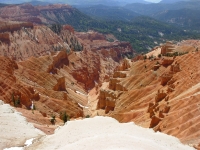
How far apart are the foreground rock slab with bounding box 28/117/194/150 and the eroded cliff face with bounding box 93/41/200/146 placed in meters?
4.84

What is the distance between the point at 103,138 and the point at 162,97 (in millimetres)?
28930

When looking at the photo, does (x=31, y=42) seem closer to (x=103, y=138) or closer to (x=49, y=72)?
(x=49, y=72)

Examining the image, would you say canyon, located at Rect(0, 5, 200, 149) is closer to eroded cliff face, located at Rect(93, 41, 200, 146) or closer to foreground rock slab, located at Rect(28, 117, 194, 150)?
eroded cliff face, located at Rect(93, 41, 200, 146)

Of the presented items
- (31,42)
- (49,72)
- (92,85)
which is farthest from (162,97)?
(31,42)

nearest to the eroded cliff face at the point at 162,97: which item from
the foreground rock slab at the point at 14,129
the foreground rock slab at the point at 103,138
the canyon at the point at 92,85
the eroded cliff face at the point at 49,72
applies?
the canyon at the point at 92,85

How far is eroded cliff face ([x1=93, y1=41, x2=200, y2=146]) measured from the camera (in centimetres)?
4147

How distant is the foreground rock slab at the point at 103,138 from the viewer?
29.2 metres

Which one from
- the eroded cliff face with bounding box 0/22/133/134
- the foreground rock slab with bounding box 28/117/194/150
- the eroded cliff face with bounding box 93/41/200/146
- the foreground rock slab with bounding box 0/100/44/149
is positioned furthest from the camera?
the eroded cliff face with bounding box 0/22/133/134

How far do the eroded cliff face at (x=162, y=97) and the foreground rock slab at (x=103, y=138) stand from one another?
15.9 feet

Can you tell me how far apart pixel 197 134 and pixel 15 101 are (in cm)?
3558

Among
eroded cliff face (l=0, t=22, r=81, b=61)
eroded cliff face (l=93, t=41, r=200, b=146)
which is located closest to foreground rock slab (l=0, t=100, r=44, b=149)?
eroded cliff face (l=93, t=41, r=200, b=146)

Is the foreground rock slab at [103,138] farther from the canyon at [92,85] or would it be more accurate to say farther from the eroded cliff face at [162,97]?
the eroded cliff face at [162,97]

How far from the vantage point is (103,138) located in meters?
30.8

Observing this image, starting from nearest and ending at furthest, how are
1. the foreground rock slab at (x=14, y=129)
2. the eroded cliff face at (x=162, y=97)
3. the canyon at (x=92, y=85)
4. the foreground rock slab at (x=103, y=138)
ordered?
the foreground rock slab at (x=103, y=138), the foreground rock slab at (x=14, y=129), the eroded cliff face at (x=162, y=97), the canyon at (x=92, y=85)
